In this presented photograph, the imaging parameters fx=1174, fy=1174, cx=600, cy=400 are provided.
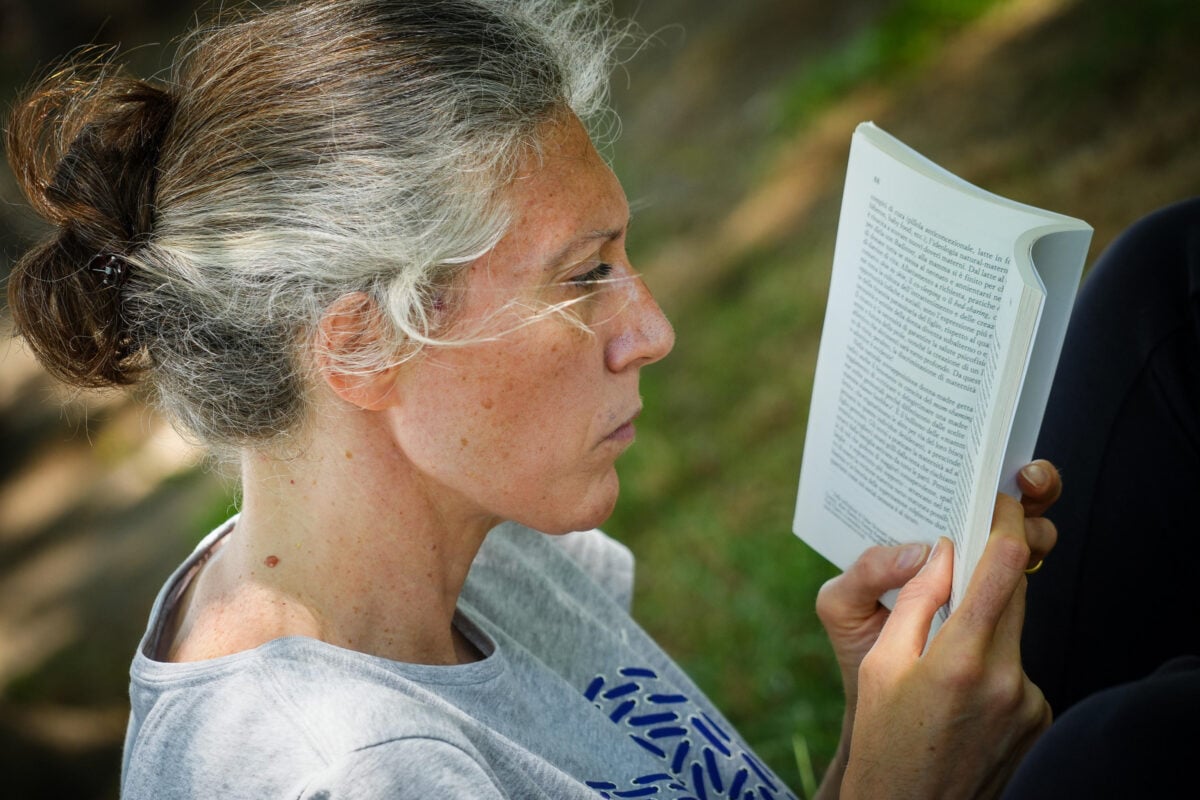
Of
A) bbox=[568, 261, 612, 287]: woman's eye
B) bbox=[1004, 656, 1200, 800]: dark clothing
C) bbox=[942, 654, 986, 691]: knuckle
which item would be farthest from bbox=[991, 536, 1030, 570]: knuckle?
bbox=[568, 261, 612, 287]: woman's eye

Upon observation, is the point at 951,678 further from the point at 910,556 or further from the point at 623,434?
the point at 623,434

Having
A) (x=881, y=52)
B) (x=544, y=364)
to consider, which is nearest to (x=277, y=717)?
(x=544, y=364)

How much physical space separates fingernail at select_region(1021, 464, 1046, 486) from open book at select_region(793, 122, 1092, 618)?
0.01 meters

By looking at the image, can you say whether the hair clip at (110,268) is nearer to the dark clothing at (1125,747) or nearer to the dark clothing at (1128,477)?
the dark clothing at (1125,747)

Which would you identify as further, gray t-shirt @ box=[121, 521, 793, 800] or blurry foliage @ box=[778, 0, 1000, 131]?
blurry foliage @ box=[778, 0, 1000, 131]

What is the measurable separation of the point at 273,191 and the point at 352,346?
0.65 ft

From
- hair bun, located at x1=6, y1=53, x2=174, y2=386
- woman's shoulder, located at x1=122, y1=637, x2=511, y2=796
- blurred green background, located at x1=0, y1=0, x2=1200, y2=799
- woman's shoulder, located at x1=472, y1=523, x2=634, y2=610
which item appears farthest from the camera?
blurred green background, located at x1=0, y1=0, x2=1200, y2=799

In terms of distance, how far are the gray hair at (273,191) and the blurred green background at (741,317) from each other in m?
1.20

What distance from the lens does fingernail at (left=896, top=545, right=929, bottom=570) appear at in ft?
4.80

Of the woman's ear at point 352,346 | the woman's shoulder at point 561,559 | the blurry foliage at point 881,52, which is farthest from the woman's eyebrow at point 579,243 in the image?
the blurry foliage at point 881,52

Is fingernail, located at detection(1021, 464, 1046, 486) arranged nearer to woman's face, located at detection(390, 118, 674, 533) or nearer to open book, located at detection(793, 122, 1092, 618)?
open book, located at detection(793, 122, 1092, 618)

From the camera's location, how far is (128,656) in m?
4.21

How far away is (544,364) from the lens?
1.43 metres

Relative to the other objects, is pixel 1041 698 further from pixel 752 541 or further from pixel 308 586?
pixel 752 541
